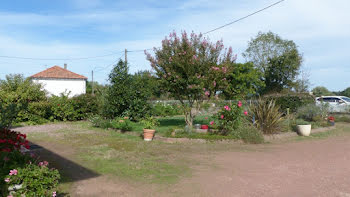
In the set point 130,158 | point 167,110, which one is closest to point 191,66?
point 130,158

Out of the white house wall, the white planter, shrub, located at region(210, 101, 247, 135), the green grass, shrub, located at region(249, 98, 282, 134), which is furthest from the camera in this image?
the white house wall

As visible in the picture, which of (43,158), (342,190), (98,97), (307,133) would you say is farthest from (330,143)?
(98,97)

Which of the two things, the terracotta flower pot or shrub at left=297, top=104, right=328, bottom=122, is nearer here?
the terracotta flower pot

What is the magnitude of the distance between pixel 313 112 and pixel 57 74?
1455 inches

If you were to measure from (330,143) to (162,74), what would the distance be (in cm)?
700

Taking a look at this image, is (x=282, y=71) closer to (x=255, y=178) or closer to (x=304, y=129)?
(x=304, y=129)

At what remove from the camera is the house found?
39844mm

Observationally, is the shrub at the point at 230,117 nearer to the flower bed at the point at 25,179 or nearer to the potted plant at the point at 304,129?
the potted plant at the point at 304,129

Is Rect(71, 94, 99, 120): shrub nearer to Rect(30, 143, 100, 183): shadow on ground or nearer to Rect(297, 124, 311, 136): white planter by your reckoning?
Rect(30, 143, 100, 183): shadow on ground

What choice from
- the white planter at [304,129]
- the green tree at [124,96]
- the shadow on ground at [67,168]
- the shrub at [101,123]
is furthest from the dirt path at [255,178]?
the green tree at [124,96]

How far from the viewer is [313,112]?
14844mm

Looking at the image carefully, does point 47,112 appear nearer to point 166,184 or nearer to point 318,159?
point 166,184

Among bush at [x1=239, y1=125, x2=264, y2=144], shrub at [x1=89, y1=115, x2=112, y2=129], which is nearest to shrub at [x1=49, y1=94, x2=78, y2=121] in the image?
shrub at [x1=89, y1=115, x2=112, y2=129]

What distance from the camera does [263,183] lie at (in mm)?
4992
